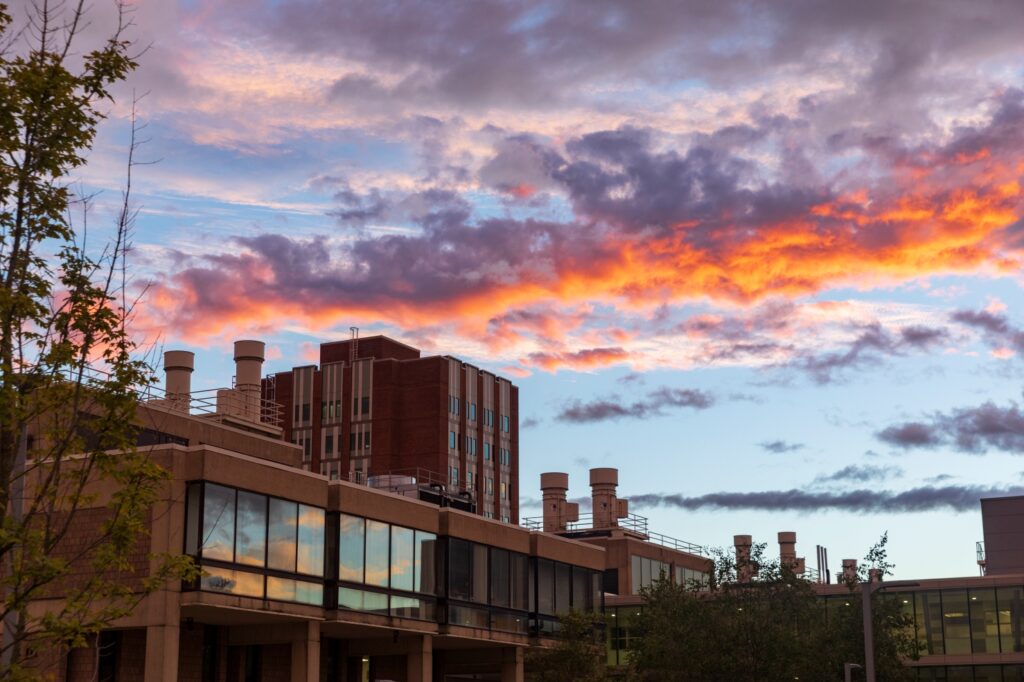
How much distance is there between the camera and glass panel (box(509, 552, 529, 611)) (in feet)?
182

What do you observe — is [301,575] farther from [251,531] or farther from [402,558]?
[402,558]

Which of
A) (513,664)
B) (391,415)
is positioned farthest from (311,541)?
(391,415)

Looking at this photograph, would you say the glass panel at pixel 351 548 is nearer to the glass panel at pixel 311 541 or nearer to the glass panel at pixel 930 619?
the glass panel at pixel 311 541

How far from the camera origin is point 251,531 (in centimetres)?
4116

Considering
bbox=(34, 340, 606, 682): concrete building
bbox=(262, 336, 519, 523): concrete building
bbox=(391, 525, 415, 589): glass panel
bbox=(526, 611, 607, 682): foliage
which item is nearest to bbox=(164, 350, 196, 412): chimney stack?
bbox=(34, 340, 606, 682): concrete building

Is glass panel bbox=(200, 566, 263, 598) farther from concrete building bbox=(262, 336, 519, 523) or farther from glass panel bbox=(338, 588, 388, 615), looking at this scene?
concrete building bbox=(262, 336, 519, 523)

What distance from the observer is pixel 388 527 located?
48.0 meters

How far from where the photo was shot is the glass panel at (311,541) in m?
43.5

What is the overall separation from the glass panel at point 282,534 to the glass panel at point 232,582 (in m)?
0.90

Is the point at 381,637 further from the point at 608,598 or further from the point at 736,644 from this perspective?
the point at 608,598

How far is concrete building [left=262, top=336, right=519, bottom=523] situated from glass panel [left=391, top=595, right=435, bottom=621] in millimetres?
74683

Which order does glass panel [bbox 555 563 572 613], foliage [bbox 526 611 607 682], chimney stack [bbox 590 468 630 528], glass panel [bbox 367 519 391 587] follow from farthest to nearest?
1. chimney stack [bbox 590 468 630 528]
2. glass panel [bbox 555 563 572 613]
3. foliage [bbox 526 611 607 682]
4. glass panel [bbox 367 519 391 587]

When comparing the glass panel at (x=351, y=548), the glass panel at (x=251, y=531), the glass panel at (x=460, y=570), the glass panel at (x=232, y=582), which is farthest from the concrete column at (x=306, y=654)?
the glass panel at (x=460, y=570)

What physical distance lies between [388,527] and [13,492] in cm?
3090
